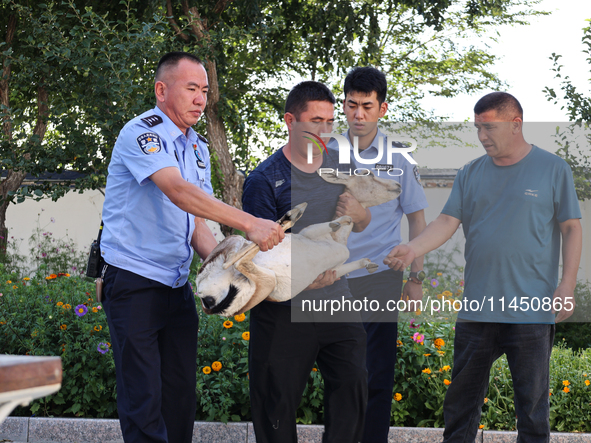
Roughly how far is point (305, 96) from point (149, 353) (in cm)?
147

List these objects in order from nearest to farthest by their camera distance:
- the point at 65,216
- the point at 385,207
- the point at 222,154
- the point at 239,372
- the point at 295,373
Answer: the point at 295,373, the point at 385,207, the point at 239,372, the point at 222,154, the point at 65,216

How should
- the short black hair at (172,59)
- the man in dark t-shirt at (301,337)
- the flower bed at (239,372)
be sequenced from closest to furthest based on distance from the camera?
the man in dark t-shirt at (301,337), the short black hair at (172,59), the flower bed at (239,372)

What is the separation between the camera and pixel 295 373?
286cm

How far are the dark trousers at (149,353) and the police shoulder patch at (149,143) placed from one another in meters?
0.60

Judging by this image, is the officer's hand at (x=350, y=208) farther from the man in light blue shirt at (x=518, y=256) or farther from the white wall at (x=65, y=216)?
the white wall at (x=65, y=216)

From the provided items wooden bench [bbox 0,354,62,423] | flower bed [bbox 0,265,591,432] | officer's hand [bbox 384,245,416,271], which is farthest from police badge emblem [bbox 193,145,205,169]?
wooden bench [bbox 0,354,62,423]

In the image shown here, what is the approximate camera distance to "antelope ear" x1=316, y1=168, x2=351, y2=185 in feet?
9.65

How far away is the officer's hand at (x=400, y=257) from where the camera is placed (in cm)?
314

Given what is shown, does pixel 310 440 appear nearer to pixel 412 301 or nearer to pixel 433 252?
pixel 412 301

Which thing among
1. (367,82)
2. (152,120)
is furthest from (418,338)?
(152,120)

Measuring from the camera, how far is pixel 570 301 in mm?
2928

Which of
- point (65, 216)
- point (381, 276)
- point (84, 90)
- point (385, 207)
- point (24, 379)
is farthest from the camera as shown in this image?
point (65, 216)

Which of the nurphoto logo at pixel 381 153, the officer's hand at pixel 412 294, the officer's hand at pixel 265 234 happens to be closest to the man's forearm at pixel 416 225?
the officer's hand at pixel 412 294

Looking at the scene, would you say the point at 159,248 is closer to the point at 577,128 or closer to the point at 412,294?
the point at 412,294
